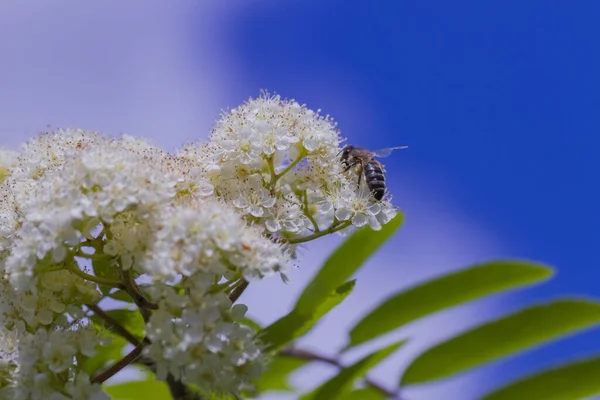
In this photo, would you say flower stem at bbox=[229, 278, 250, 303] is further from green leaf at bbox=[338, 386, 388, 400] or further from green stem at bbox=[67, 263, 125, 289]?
green leaf at bbox=[338, 386, 388, 400]

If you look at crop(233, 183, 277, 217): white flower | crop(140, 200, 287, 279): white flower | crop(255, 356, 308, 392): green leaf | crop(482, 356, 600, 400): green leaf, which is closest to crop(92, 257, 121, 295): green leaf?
crop(140, 200, 287, 279): white flower

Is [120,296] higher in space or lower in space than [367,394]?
higher

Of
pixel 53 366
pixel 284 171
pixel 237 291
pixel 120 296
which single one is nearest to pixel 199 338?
pixel 237 291

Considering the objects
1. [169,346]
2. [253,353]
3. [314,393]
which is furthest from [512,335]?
[169,346]

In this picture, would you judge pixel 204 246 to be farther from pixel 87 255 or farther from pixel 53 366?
pixel 53 366

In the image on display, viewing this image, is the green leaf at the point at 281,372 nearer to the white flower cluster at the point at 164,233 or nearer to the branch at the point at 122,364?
the white flower cluster at the point at 164,233
